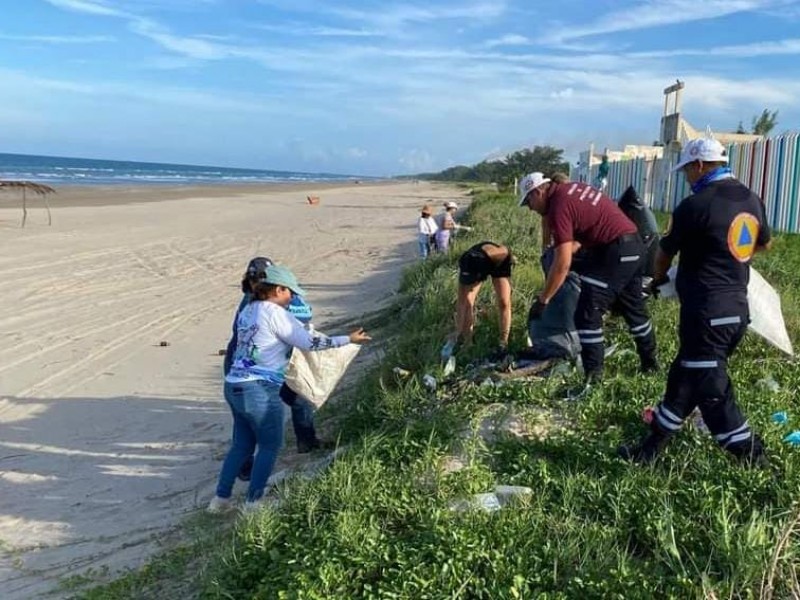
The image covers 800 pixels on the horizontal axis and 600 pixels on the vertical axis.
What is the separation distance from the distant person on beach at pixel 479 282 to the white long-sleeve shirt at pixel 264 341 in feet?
7.32

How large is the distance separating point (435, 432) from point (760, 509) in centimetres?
176

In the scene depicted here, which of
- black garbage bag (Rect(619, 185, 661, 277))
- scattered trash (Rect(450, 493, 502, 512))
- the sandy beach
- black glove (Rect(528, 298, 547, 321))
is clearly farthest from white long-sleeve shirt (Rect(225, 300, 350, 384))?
black garbage bag (Rect(619, 185, 661, 277))

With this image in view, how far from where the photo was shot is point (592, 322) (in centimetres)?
532

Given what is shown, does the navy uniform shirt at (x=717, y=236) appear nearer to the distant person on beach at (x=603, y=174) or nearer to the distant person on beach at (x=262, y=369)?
the distant person on beach at (x=262, y=369)

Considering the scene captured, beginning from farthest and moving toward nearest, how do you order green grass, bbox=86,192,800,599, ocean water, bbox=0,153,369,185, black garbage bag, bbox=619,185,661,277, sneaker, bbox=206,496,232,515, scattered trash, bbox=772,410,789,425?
1. ocean water, bbox=0,153,369,185
2. black garbage bag, bbox=619,185,661,277
3. sneaker, bbox=206,496,232,515
4. scattered trash, bbox=772,410,789,425
5. green grass, bbox=86,192,800,599

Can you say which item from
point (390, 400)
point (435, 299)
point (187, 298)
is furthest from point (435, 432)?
point (187, 298)

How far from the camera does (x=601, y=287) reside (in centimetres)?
539

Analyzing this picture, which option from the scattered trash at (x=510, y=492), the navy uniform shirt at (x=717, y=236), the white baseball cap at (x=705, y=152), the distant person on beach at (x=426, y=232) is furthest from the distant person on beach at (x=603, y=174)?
the scattered trash at (x=510, y=492)

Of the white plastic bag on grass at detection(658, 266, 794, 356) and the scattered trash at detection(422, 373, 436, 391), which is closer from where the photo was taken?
the white plastic bag on grass at detection(658, 266, 794, 356)

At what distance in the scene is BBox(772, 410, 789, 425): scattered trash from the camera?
4.53 m

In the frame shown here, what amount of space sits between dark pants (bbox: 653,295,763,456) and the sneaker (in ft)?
8.47

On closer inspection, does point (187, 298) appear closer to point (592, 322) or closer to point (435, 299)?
point (435, 299)

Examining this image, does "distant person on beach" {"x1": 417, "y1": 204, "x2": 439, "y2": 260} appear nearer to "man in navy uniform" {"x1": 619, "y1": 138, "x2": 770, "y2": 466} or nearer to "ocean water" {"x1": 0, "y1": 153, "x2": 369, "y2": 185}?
"man in navy uniform" {"x1": 619, "y1": 138, "x2": 770, "y2": 466}

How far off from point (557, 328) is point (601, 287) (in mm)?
802
